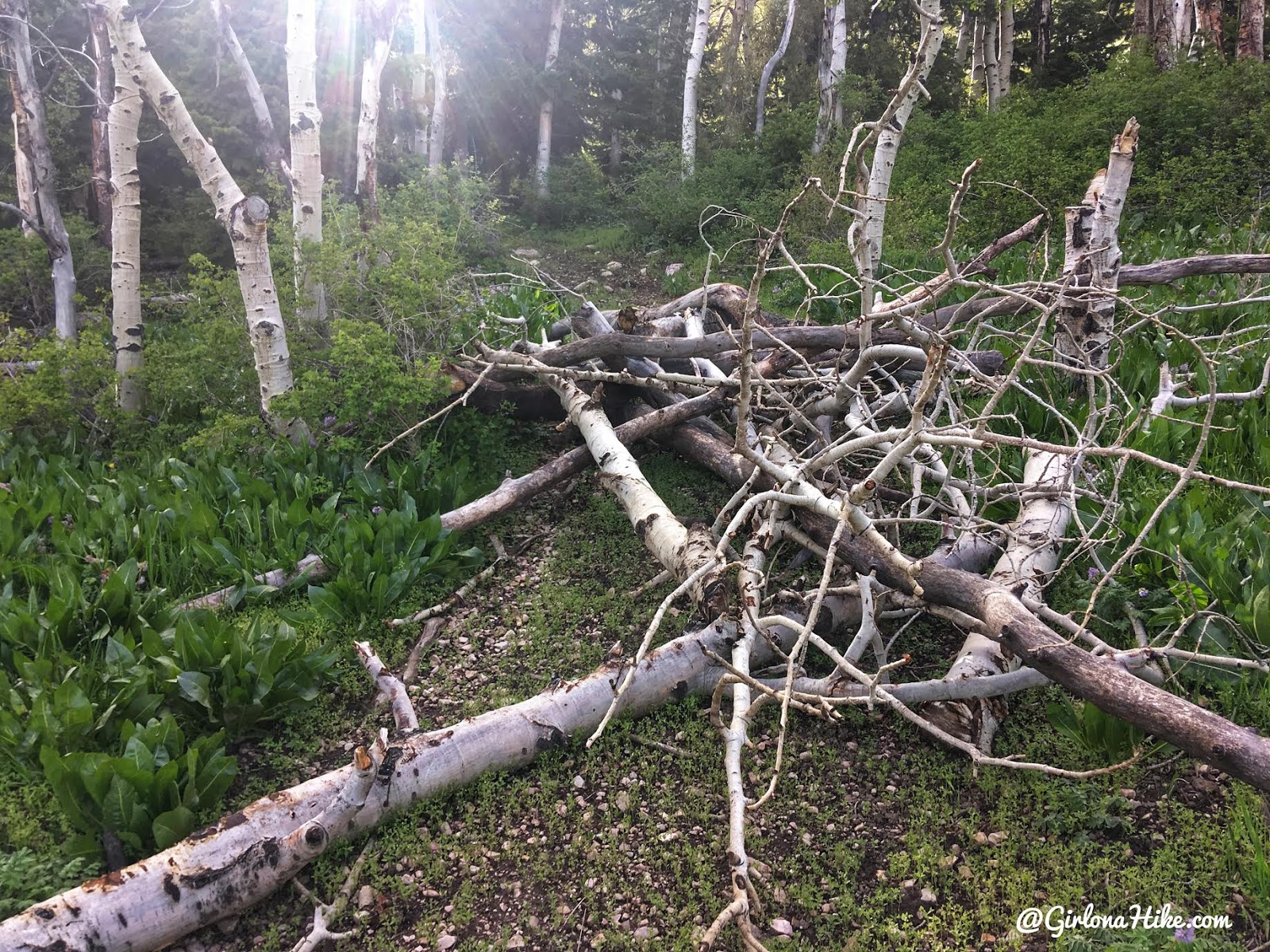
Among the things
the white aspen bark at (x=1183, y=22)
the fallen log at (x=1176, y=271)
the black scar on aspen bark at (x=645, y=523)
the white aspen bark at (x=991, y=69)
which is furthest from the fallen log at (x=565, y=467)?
the white aspen bark at (x=991, y=69)

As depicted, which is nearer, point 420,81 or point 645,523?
point 645,523

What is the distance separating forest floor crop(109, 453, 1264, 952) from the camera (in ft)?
8.03

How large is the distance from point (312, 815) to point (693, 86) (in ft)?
61.2

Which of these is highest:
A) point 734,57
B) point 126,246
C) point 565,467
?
point 734,57

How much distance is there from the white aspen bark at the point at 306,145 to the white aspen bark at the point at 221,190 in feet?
3.22

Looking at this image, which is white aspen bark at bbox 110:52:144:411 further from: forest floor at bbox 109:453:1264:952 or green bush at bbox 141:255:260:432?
forest floor at bbox 109:453:1264:952

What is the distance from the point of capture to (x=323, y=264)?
590 centimetres

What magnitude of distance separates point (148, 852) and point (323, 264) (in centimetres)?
445

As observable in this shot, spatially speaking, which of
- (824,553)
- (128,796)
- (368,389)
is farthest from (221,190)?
(824,553)

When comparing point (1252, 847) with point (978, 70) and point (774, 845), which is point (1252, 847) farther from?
point (978, 70)

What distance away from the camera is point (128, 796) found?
2.64m

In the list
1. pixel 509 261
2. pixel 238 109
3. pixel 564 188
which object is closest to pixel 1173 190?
pixel 509 261

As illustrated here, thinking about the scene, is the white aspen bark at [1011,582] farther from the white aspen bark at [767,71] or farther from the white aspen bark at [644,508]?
the white aspen bark at [767,71]

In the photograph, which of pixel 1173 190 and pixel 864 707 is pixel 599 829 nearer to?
pixel 864 707
